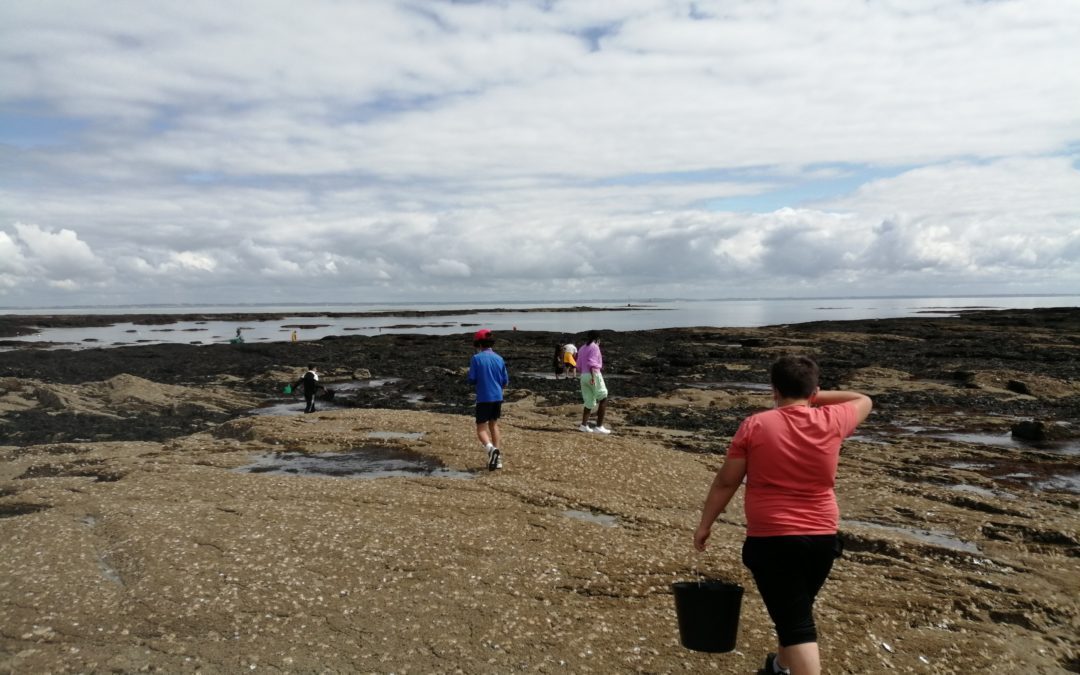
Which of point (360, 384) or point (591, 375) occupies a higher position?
point (591, 375)

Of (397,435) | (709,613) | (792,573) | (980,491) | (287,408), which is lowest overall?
(287,408)

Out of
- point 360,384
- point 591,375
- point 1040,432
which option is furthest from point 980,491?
point 360,384

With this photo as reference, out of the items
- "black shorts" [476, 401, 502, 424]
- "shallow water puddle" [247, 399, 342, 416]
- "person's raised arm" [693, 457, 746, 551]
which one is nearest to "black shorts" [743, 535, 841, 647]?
"person's raised arm" [693, 457, 746, 551]

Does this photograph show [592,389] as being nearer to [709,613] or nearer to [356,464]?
[356,464]

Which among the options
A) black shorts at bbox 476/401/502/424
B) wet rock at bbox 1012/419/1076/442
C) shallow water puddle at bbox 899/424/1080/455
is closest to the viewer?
black shorts at bbox 476/401/502/424

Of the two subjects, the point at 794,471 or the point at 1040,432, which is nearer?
the point at 794,471

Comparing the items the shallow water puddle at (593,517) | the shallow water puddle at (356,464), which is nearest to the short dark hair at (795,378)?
the shallow water puddle at (593,517)

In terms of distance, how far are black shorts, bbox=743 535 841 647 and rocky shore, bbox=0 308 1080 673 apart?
1428 mm

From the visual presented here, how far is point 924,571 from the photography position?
7.89 m

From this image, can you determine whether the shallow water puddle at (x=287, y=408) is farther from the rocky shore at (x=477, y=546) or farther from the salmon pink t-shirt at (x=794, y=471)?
the salmon pink t-shirt at (x=794, y=471)

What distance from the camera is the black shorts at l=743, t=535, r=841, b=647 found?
14.3ft

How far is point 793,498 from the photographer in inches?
173

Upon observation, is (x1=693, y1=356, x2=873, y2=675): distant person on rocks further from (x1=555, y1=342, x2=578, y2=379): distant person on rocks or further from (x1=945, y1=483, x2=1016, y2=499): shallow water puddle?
(x1=555, y1=342, x2=578, y2=379): distant person on rocks

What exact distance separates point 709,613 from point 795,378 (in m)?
1.97
